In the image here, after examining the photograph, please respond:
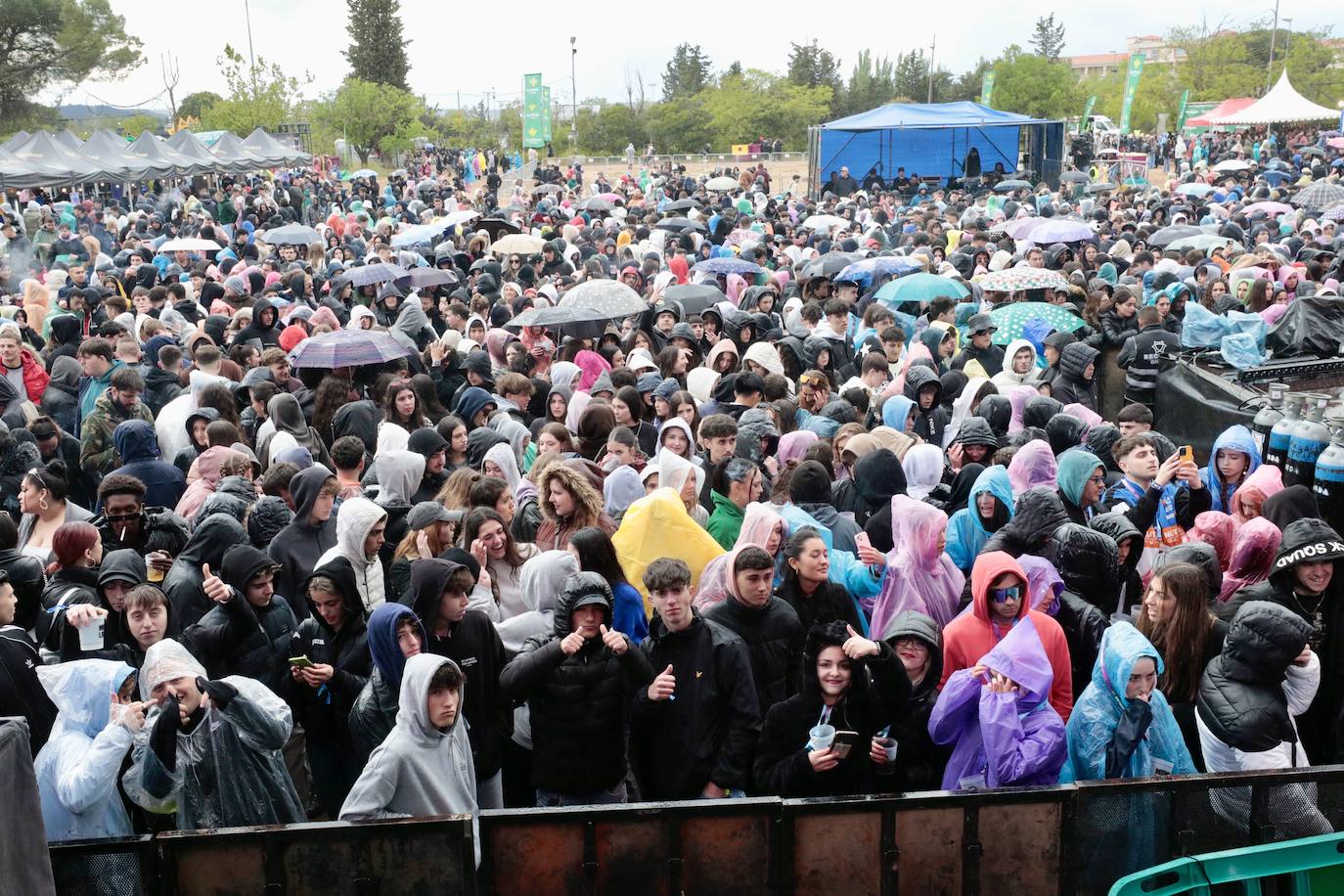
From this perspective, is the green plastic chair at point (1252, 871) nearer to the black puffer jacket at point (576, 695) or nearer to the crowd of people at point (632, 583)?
the crowd of people at point (632, 583)

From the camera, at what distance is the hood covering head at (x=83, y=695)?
414 centimetres

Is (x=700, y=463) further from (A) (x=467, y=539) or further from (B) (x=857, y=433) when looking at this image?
(A) (x=467, y=539)

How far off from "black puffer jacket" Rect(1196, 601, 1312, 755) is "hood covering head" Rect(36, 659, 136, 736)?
3.90 meters

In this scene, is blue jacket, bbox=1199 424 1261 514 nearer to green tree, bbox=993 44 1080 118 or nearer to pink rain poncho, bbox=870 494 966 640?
pink rain poncho, bbox=870 494 966 640

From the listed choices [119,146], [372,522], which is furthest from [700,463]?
[119,146]

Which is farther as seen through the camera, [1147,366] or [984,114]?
[984,114]

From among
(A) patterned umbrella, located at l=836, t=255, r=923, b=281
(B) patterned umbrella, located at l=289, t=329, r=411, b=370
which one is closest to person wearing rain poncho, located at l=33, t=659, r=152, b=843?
(B) patterned umbrella, located at l=289, t=329, r=411, b=370

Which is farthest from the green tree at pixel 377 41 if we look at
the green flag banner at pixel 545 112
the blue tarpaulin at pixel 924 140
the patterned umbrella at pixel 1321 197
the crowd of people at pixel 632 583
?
the crowd of people at pixel 632 583

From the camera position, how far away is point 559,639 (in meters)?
4.45

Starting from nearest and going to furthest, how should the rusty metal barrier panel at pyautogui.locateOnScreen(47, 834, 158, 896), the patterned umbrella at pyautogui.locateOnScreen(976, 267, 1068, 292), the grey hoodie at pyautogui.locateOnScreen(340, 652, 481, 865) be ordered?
the rusty metal barrier panel at pyautogui.locateOnScreen(47, 834, 158, 896) < the grey hoodie at pyautogui.locateOnScreen(340, 652, 481, 865) < the patterned umbrella at pyautogui.locateOnScreen(976, 267, 1068, 292)

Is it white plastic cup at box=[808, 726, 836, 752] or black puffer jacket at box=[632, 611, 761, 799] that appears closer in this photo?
white plastic cup at box=[808, 726, 836, 752]

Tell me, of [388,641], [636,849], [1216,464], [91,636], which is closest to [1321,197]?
[1216,464]

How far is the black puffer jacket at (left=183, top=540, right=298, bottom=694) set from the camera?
473 cm

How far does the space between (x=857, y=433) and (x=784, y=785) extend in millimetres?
2970
